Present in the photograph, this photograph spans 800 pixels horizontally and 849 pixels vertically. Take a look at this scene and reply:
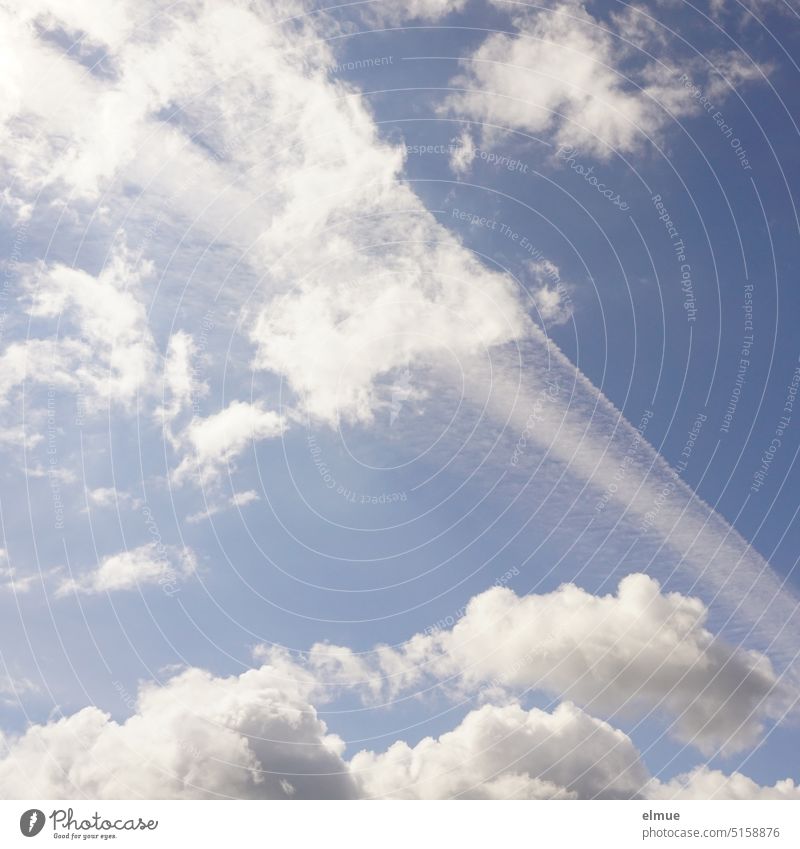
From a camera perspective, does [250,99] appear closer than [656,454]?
No

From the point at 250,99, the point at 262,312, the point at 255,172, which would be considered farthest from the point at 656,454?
the point at 250,99

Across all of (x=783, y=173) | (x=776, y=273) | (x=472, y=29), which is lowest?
(x=776, y=273)

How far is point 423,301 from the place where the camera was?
1352 inches
